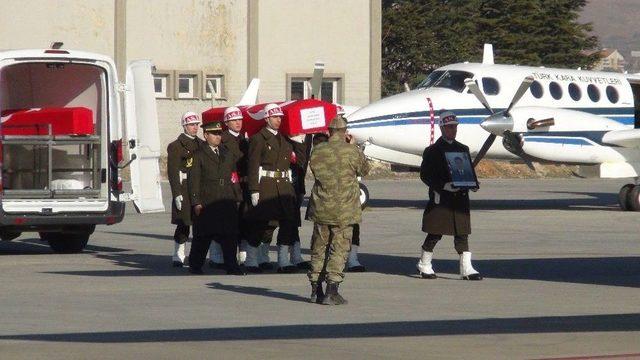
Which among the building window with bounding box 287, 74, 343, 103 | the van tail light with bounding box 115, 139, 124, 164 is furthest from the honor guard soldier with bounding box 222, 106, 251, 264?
the building window with bounding box 287, 74, 343, 103

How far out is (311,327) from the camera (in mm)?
12602

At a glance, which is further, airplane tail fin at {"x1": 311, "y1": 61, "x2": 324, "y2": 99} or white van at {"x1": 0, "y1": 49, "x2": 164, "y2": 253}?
airplane tail fin at {"x1": 311, "y1": 61, "x2": 324, "y2": 99}

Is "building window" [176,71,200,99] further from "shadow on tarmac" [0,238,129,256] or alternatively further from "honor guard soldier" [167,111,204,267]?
"honor guard soldier" [167,111,204,267]

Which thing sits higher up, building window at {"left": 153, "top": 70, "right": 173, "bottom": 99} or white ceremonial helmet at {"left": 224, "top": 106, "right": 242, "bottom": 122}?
building window at {"left": 153, "top": 70, "right": 173, "bottom": 99}

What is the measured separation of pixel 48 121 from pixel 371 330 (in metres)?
9.00

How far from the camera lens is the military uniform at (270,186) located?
17.4 m

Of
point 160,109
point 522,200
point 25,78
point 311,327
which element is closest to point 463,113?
point 522,200

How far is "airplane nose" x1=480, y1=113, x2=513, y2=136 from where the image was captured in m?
28.2

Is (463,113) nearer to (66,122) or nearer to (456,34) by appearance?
(66,122)

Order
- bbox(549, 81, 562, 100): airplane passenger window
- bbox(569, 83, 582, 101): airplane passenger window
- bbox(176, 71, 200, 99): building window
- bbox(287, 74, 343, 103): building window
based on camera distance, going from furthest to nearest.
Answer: bbox(287, 74, 343, 103): building window → bbox(176, 71, 200, 99): building window → bbox(569, 83, 582, 101): airplane passenger window → bbox(549, 81, 562, 100): airplane passenger window

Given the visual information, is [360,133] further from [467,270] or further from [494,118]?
[467,270]

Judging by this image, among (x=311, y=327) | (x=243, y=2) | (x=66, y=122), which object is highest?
(x=243, y=2)

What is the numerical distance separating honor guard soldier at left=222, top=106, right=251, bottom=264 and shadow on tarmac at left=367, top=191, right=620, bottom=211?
12.9 meters

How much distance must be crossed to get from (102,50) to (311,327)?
35.3 metres
